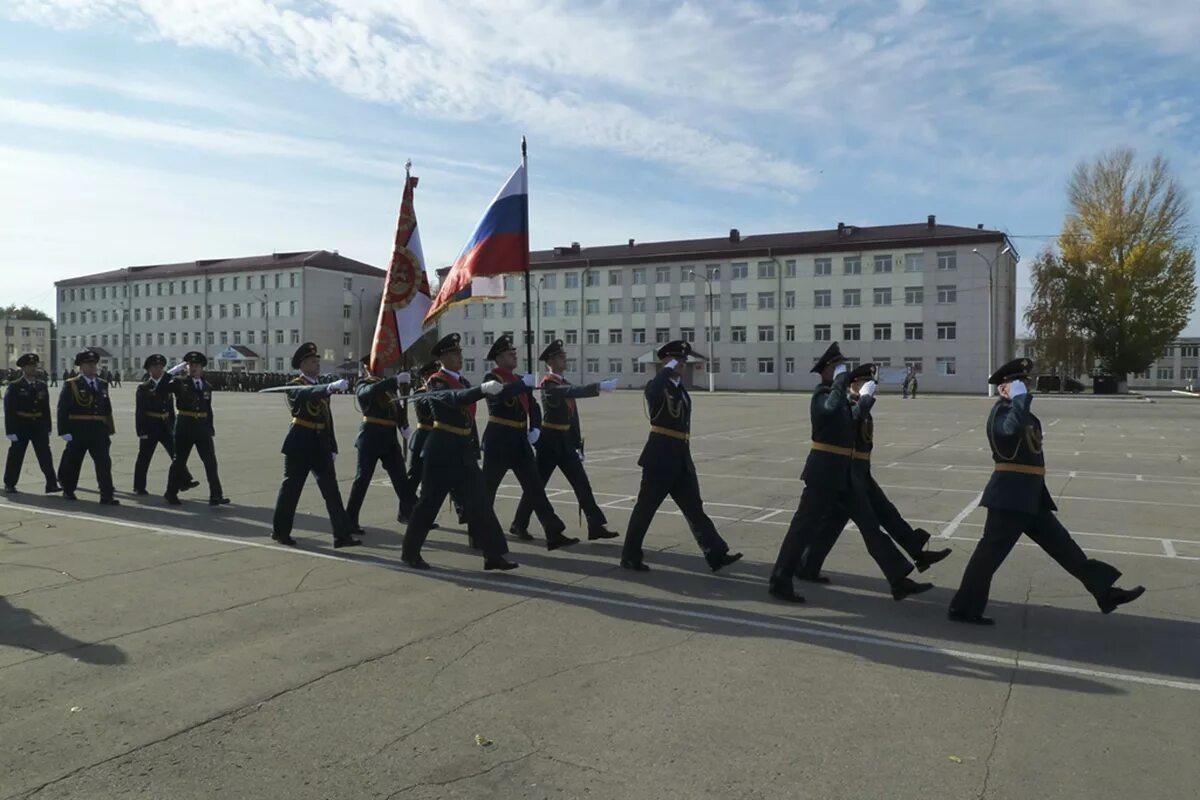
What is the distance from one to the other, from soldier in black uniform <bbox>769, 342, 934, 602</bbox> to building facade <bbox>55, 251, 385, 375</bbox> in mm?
84690

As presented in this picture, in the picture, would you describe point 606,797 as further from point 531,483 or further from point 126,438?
point 126,438

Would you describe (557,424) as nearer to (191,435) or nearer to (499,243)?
(499,243)

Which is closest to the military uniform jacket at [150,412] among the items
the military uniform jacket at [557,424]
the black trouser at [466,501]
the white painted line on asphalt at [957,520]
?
the military uniform jacket at [557,424]

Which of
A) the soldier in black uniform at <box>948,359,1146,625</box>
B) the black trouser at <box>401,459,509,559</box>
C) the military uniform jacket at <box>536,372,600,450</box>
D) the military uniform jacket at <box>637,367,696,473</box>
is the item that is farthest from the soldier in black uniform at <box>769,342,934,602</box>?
the military uniform jacket at <box>536,372,600,450</box>

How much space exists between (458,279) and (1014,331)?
78.4 metres

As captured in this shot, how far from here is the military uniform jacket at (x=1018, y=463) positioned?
19.7 ft

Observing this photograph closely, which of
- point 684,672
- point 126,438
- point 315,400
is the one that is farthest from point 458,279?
point 126,438

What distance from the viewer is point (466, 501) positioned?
7.65 m

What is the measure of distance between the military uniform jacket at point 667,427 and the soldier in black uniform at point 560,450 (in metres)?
1.51

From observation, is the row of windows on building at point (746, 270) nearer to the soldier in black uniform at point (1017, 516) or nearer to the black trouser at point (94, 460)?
the black trouser at point (94, 460)

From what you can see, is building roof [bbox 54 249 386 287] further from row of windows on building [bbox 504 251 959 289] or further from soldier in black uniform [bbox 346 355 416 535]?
soldier in black uniform [bbox 346 355 416 535]

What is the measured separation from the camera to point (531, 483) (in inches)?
337

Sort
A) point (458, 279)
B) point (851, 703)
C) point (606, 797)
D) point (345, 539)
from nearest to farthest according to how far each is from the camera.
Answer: point (606, 797)
point (851, 703)
point (345, 539)
point (458, 279)

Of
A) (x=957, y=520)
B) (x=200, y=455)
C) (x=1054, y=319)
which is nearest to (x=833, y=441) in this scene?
(x=957, y=520)
